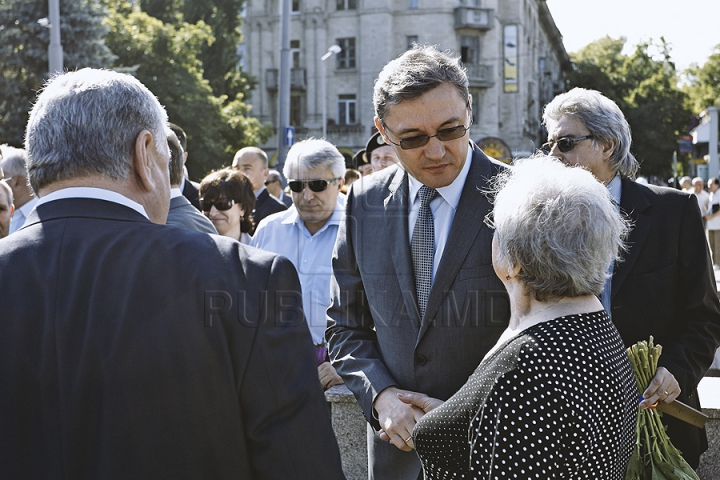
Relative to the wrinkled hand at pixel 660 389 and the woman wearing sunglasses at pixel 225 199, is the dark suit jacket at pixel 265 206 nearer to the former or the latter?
the woman wearing sunglasses at pixel 225 199

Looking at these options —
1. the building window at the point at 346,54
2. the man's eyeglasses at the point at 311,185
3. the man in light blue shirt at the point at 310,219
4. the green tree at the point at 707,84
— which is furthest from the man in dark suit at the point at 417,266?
the green tree at the point at 707,84

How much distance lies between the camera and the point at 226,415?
1807mm

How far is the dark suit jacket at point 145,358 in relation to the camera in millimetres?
1753

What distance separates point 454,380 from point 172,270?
135 centimetres

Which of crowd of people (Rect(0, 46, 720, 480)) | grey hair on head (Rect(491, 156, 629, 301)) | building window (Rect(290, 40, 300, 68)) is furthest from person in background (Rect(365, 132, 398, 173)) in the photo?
building window (Rect(290, 40, 300, 68))

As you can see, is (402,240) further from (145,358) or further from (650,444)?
(145,358)

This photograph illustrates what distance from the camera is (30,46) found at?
2464cm

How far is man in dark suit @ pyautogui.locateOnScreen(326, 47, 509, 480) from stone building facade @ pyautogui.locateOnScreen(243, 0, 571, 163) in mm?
38307

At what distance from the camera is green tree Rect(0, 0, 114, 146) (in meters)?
24.0

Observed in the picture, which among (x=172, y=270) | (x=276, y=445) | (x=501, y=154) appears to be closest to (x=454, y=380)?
(x=276, y=445)

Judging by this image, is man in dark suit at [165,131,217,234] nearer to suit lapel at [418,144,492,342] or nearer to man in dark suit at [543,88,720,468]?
suit lapel at [418,144,492,342]

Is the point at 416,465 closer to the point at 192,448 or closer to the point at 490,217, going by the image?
the point at 490,217

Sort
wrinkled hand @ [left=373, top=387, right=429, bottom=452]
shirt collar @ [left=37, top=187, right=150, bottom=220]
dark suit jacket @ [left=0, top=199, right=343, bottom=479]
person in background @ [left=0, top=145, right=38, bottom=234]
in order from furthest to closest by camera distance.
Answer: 1. person in background @ [left=0, top=145, right=38, bottom=234]
2. wrinkled hand @ [left=373, top=387, right=429, bottom=452]
3. shirt collar @ [left=37, top=187, right=150, bottom=220]
4. dark suit jacket @ [left=0, top=199, right=343, bottom=479]

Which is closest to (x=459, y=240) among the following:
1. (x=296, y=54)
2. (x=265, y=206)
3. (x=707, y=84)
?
(x=265, y=206)
